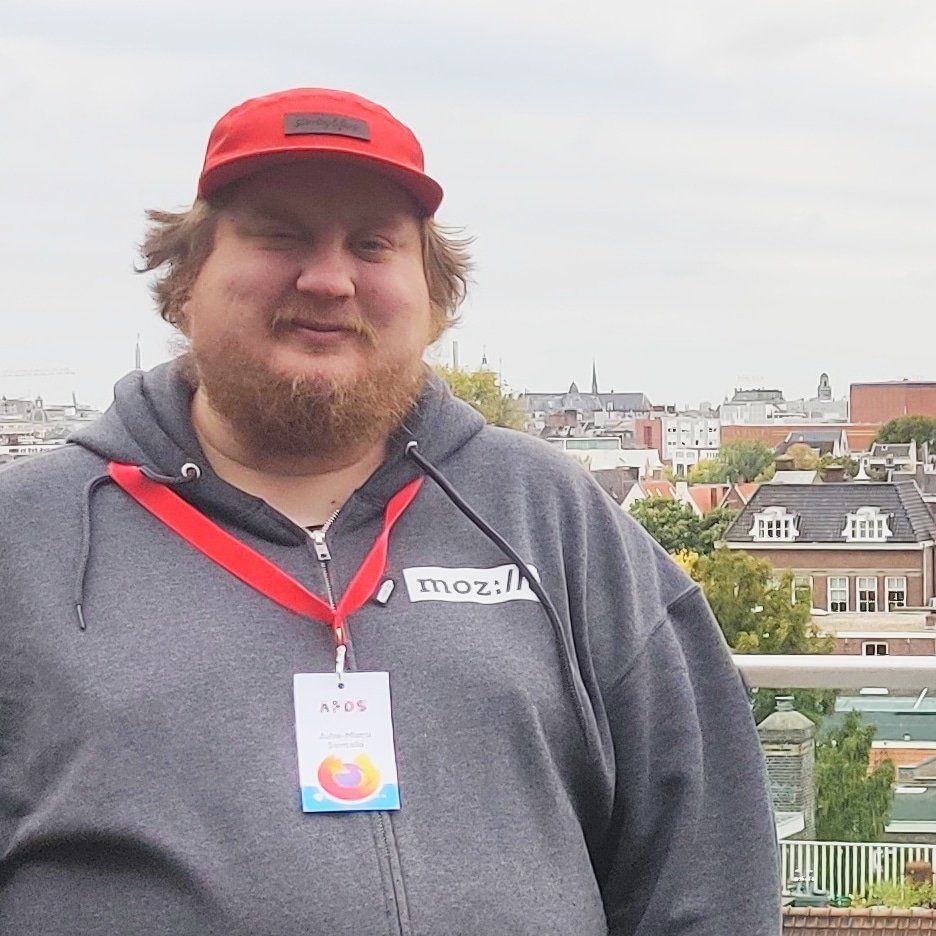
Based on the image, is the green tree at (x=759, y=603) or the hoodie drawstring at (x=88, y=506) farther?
the green tree at (x=759, y=603)

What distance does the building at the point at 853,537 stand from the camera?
2188 centimetres

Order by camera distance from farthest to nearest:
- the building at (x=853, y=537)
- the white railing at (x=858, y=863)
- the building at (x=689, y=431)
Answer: the building at (x=689, y=431), the building at (x=853, y=537), the white railing at (x=858, y=863)

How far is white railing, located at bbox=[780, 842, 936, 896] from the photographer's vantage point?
234 centimetres

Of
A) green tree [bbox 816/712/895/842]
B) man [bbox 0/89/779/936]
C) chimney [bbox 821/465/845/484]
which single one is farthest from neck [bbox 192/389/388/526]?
chimney [bbox 821/465/845/484]

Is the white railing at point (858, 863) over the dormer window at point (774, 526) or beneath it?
beneath

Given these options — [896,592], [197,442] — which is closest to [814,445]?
[896,592]

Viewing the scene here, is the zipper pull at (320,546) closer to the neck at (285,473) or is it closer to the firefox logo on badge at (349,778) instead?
the neck at (285,473)

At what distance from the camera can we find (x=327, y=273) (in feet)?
4.81

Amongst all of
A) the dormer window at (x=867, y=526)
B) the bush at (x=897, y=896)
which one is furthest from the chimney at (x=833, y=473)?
the bush at (x=897, y=896)

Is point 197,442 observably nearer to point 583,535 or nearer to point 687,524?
point 583,535

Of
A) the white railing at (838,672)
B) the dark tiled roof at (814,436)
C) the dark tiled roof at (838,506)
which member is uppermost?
the dark tiled roof at (814,436)

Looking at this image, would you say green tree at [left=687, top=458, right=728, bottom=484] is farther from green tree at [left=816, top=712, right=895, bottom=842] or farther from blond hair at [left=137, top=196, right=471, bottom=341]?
blond hair at [left=137, top=196, right=471, bottom=341]

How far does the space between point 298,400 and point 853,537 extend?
22.6 meters

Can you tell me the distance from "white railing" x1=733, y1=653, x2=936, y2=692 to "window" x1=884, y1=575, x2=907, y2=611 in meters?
18.4
